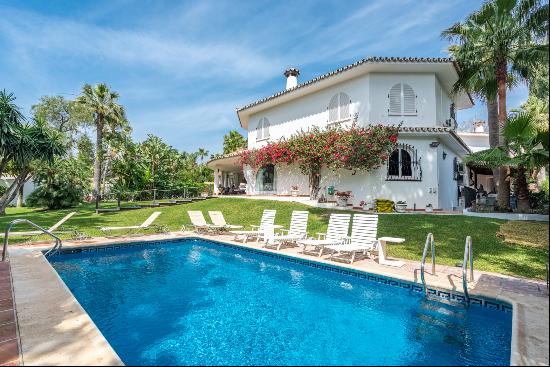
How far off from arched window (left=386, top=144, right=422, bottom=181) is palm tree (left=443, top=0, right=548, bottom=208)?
12.0 feet

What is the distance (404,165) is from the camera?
54.0 feet

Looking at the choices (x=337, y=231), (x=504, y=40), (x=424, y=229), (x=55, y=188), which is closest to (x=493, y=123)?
(x=504, y=40)

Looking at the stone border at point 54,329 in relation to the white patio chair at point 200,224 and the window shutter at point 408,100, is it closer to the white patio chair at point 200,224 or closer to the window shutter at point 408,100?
the white patio chair at point 200,224

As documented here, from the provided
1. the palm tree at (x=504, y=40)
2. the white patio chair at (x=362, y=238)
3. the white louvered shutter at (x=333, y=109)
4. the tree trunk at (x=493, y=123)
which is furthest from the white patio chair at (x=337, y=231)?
the tree trunk at (x=493, y=123)

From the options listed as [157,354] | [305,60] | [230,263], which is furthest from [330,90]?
[157,354]

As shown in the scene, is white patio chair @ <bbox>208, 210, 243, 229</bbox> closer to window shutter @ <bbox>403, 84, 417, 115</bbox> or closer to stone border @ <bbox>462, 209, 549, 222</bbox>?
stone border @ <bbox>462, 209, 549, 222</bbox>

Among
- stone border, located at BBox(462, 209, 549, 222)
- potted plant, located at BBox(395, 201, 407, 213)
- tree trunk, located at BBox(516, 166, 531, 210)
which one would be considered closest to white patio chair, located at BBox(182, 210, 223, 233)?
potted plant, located at BBox(395, 201, 407, 213)

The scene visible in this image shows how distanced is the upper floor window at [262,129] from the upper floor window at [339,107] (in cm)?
587

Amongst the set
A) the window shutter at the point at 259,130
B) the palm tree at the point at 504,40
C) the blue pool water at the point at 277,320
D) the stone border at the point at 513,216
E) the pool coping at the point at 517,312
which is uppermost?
the palm tree at the point at 504,40

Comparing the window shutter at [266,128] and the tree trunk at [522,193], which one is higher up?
the window shutter at [266,128]

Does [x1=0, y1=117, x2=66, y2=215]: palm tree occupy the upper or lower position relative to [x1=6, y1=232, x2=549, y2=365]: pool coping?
upper

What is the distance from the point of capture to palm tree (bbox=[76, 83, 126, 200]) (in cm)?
2992

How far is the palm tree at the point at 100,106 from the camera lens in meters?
29.9

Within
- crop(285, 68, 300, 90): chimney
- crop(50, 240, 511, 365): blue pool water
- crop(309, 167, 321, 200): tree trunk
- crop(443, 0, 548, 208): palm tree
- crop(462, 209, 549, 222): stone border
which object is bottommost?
crop(50, 240, 511, 365): blue pool water
